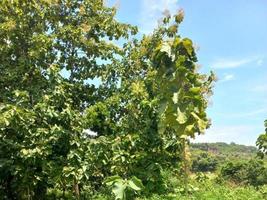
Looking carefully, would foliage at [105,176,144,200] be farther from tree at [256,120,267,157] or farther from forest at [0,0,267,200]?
tree at [256,120,267,157]

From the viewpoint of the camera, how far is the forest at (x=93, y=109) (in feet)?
38.1

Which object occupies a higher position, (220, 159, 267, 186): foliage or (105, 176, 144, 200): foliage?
(220, 159, 267, 186): foliage

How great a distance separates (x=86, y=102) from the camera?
15805mm

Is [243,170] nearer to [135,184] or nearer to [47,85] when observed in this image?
[47,85]

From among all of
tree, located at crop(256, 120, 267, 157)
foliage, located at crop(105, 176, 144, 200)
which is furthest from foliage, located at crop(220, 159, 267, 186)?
foliage, located at crop(105, 176, 144, 200)

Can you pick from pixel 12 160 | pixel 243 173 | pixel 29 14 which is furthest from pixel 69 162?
pixel 243 173

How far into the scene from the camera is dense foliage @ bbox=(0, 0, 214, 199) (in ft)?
38.0

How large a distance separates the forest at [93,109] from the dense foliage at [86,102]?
0.03 m

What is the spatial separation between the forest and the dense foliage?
0.11 feet

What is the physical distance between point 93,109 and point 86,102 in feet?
6.21

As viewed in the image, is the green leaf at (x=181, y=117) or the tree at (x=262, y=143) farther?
the tree at (x=262, y=143)

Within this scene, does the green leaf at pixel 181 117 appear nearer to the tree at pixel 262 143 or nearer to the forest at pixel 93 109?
the forest at pixel 93 109

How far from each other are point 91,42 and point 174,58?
4.81 m

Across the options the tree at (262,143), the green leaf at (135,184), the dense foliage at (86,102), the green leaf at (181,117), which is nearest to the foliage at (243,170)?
the tree at (262,143)
